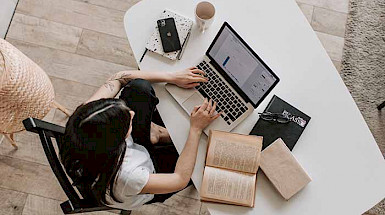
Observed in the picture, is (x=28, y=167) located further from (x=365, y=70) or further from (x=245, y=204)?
(x=365, y=70)

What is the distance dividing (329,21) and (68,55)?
53.4 inches

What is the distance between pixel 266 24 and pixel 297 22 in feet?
0.35

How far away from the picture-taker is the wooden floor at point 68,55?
6.97 feet

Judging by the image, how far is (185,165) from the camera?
1452mm

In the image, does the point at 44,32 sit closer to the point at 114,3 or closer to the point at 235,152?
the point at 114,3

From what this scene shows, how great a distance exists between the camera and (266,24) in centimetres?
161

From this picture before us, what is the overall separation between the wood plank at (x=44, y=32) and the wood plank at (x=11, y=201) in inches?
29.2

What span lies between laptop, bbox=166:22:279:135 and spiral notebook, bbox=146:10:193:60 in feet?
0.32

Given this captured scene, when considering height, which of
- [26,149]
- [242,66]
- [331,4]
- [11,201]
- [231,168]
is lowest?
[11,201]

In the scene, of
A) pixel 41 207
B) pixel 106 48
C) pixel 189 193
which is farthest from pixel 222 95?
pixel 41 207

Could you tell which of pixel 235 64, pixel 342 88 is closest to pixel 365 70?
pixel 342 88

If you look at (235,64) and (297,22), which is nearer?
(235,64)

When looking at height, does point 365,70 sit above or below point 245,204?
above

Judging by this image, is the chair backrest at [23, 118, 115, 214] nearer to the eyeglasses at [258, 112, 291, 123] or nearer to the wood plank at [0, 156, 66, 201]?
the eyeglasses at [258, 112, 291, 123]
